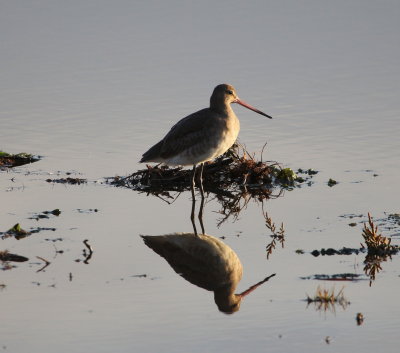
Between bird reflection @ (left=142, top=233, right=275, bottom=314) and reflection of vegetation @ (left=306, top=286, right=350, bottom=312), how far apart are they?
63 cm

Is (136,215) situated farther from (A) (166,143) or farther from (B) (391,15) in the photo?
(B) (391,15)

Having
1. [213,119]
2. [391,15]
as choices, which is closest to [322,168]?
[213,119]

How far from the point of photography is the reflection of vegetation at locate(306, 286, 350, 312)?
9.36 meters

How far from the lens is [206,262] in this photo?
10.9 m

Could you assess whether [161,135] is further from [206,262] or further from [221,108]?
[206,262]

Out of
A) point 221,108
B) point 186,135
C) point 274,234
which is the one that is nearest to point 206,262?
point 274,234

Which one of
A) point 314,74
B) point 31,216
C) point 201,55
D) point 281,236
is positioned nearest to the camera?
point 281,236

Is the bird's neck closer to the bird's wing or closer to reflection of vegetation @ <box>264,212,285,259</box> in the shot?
the bird's wing

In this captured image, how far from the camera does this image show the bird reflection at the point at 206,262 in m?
9.81

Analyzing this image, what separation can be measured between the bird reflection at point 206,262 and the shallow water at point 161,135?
0.12m

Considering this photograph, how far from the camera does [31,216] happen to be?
12.5 metres

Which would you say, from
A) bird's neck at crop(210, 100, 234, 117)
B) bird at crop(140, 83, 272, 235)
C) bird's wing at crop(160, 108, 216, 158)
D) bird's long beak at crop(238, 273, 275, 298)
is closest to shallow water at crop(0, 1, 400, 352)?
bird's long beak at crop(238, 273, 275, 298)

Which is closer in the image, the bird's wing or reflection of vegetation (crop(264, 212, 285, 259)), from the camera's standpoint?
reflection of vegetation (crop(264, 212, 285, 259))

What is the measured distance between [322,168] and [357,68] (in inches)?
194
